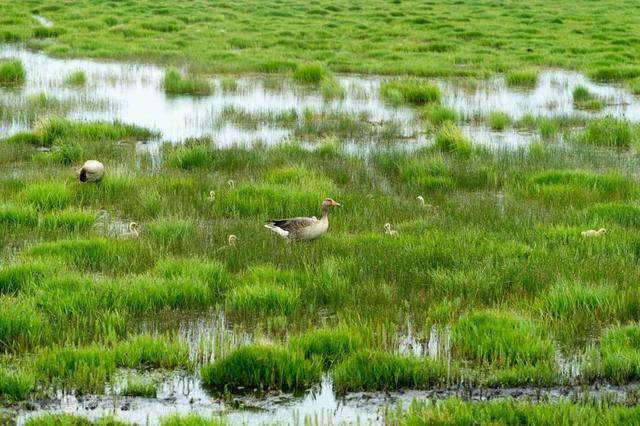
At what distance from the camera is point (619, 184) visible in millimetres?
14906

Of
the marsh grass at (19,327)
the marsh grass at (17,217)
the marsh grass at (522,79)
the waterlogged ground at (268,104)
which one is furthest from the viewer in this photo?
the marsh grass at (522,79)

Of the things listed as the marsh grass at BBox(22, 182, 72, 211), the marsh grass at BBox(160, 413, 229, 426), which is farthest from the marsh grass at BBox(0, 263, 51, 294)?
the marsh grass at BBox(160, 413, 229, 426)

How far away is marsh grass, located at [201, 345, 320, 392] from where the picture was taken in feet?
26.7

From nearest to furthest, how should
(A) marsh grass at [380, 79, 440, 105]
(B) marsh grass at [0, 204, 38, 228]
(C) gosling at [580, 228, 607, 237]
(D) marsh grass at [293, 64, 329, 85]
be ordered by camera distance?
1. (C) gosling at [580, 228, 607, 237]
2. (B) marsh grass at [0, 204, 38, 228]
3. (A) marsh grass at [380, 79, 440, 105]
4. (D) marsh grass at [293, 64, 329, 85]

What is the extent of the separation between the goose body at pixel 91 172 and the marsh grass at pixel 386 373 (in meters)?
7.23

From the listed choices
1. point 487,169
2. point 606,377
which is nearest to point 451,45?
point 487,169

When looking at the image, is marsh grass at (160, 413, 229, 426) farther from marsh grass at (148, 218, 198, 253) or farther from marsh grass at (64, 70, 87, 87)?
marsh grass at (64, 70, 87, 87)

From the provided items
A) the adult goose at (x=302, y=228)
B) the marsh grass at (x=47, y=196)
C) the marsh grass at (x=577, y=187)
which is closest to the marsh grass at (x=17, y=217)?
the marsh grass at (x=47, y=196)

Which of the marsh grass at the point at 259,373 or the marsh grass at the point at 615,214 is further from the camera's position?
the marsh grass at the point at 615,214

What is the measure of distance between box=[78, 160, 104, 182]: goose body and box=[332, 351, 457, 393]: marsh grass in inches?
284

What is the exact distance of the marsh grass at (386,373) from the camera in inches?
320

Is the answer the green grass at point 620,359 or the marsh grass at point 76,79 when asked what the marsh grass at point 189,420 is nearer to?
the green grass at point 620,359

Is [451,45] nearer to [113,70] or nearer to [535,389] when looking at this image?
[113,70]

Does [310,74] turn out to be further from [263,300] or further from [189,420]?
[189,420]
